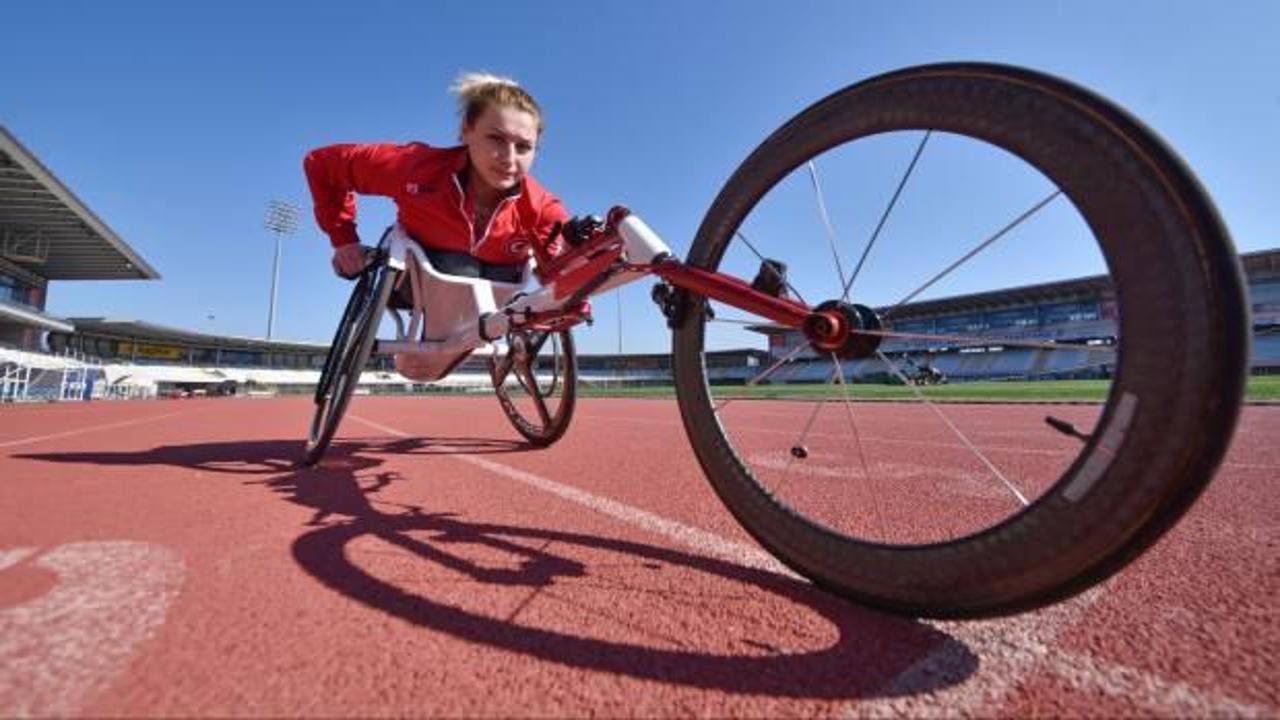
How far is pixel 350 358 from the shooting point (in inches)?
102

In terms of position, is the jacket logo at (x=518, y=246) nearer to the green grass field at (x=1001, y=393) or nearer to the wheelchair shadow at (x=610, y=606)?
the wheelchair shadow at (x=610, y=606)

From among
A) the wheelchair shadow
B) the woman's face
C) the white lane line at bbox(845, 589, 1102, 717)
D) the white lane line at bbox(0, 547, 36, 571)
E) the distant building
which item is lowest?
the white lane line at bbox(0, 547, 36, 571)

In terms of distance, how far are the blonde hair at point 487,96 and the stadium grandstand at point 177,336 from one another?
10844 mm

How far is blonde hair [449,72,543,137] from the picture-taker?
2578 millimetres

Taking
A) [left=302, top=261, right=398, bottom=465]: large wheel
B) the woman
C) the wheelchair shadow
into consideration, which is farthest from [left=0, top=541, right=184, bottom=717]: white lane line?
the woman

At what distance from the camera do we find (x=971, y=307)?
124ft

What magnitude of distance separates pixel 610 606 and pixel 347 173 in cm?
258

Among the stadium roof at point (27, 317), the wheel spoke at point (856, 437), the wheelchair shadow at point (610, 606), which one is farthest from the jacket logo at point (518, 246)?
the stadium roof at point (27, 317)

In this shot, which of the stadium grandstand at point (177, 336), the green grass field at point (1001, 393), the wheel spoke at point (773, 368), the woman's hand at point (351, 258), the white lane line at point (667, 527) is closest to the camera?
the white lane line at point (667, 527)

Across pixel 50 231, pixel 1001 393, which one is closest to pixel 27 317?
pixel 50 231

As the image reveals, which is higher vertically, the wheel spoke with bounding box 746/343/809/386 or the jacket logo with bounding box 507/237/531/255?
the jacket logo with bounding box 507/237/531/255

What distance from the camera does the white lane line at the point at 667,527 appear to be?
136 centimetres

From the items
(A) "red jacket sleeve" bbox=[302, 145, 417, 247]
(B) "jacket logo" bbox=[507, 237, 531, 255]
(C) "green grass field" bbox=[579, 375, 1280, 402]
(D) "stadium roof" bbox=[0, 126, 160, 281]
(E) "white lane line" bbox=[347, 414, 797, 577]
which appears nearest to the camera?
(E) "white lane line" bbox=[347, 414, 797, 577]

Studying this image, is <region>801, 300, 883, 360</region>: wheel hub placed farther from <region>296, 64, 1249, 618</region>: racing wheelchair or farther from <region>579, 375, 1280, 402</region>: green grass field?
<region>579, 375, 1280, 402</region>: green grass field
